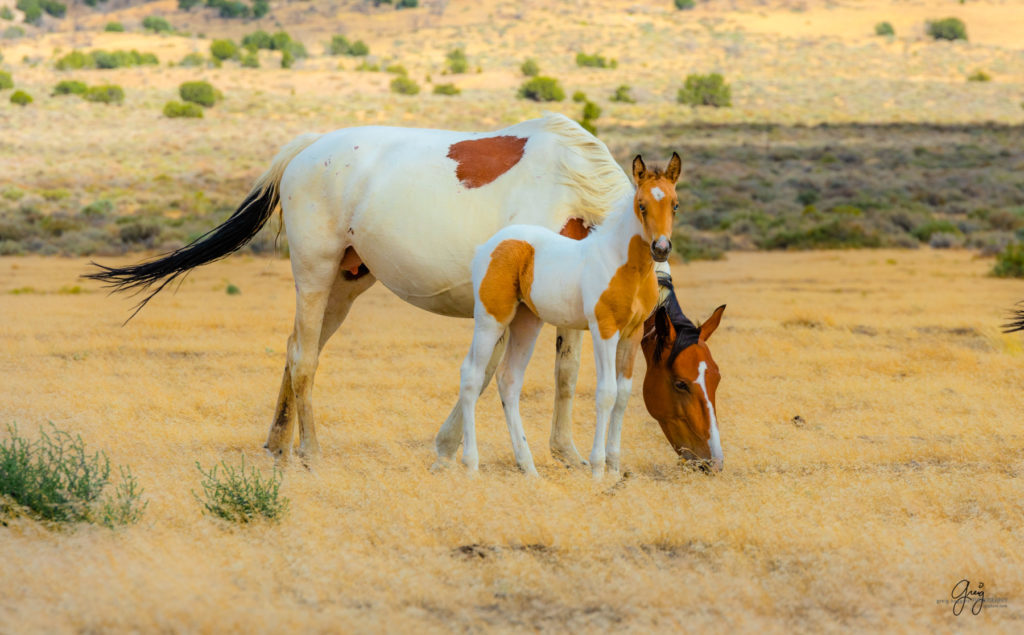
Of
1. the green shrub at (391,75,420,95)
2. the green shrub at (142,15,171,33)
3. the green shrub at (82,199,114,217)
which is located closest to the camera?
the green shrub at (82,199,114,217)

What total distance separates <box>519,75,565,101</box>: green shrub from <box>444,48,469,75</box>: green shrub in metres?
12.7

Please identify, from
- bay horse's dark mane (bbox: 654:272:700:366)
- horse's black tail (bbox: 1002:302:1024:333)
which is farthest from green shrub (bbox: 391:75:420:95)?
bay horse's dark mane (bbox: 654:272:700:366)

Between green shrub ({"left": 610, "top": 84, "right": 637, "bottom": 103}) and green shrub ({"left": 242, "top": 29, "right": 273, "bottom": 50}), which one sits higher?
green shrub ({"left": 610, "top": 84, "right": 637, "bottom": 103})

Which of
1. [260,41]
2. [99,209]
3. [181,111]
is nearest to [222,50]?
[260,41]

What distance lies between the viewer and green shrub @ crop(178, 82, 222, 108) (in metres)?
52.5

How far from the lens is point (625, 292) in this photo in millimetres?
5691

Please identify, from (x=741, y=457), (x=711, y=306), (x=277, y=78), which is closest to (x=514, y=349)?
(x=741, y=457)

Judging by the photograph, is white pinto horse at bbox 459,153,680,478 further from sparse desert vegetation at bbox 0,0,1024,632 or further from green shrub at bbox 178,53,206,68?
green shrub at bbox 178,53,206,68

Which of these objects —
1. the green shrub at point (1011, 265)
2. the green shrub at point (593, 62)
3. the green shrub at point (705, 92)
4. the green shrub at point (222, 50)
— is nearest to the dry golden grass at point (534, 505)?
the green shrub at point (1011, 265)

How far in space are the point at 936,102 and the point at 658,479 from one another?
59.8m

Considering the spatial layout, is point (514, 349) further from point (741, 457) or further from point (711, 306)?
point (711, 306)

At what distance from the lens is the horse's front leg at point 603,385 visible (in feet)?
18.8

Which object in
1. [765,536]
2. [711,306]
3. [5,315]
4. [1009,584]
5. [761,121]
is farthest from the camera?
[761,121]

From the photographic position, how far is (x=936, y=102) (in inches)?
2368
